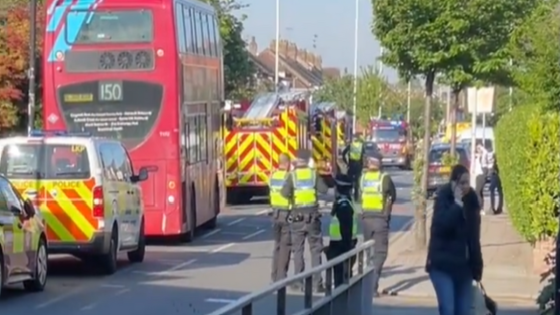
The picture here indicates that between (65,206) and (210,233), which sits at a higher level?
(65,206)

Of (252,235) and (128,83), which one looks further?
(252,235)

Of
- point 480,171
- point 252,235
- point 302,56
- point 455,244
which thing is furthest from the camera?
point 302,56

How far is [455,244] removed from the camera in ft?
41.6

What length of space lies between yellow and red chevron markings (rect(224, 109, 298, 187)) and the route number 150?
13.1m

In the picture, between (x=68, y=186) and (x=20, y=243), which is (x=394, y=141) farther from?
(x=20, y=243)

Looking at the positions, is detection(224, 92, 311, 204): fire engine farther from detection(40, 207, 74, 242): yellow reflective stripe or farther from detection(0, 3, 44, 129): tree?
detection(40, 207, 74, 242): yellow reflective stripe

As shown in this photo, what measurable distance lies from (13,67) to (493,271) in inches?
808

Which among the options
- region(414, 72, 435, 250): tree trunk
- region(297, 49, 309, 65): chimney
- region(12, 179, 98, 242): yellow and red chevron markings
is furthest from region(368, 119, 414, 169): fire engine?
region(297, 49, 309, 65): chimney

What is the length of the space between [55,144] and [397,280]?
17.0ft

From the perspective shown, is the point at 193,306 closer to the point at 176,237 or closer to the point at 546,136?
the point at 546,136

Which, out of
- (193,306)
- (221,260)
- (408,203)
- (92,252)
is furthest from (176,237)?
(408,203)

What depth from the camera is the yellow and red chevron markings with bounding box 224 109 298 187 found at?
39.3 meters

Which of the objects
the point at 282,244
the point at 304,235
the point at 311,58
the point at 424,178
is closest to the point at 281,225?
the point at 282,244

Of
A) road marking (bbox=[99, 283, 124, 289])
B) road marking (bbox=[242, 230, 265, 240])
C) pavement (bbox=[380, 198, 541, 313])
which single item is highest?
road marking (bbox=[99, 283, 124, 289])
